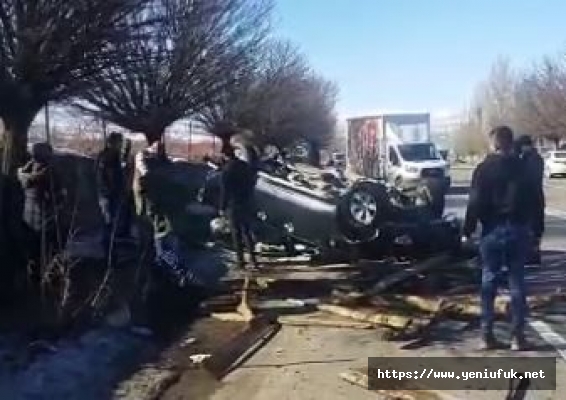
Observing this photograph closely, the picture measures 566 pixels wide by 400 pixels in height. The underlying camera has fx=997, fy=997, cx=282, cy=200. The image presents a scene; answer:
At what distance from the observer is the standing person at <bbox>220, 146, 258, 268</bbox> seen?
13961 mm

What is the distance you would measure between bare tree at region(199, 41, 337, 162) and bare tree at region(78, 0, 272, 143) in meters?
1.68

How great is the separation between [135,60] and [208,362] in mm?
5145

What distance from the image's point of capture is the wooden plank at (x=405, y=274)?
10930 millimetres

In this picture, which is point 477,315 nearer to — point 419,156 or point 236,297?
point 236,297

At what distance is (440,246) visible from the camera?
46.4ft

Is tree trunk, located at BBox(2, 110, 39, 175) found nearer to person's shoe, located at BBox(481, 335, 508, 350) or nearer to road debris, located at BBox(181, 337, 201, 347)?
road debris, located at BBox(181, 337, 201, 347)

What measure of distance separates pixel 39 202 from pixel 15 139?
5.10 ft

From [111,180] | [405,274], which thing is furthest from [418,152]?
[405,274]

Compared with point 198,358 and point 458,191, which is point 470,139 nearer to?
point 458,191

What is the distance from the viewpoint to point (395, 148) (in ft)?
122

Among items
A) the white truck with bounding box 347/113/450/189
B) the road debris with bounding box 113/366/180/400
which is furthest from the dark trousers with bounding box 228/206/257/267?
the white truck with bounding box 347/113/450/189

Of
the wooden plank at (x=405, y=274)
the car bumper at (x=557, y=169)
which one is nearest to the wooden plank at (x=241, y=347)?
the wooden plank at (x=405, y=274)

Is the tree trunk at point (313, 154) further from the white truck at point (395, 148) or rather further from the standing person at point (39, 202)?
the standing person at point (39, 202)

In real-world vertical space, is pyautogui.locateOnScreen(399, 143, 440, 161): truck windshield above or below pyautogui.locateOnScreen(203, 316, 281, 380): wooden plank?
above
